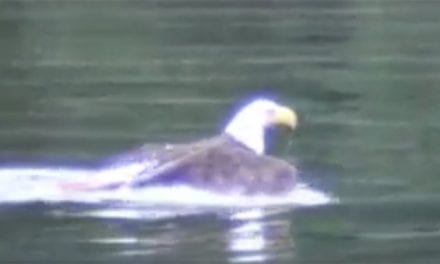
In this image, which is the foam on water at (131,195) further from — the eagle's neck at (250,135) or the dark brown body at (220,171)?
the eagle's neck at (250,135)

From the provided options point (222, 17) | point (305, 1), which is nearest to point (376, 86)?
point (222, 17)

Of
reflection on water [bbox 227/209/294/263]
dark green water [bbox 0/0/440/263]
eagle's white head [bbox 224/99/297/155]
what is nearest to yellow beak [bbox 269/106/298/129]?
eagle's white head [bbox 224/99/297/155]

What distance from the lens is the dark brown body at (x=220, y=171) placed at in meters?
5.27

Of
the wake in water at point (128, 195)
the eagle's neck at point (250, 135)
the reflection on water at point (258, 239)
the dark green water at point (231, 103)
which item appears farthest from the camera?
the eagle's neck at point (250, 135)

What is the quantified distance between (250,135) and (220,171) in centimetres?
23

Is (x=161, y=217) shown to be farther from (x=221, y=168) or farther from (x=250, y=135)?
(x=250, y=135)

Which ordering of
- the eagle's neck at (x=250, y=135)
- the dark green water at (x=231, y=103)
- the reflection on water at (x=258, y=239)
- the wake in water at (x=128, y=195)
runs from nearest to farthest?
the reflection on water at (x=258, y=239)
the dark green water at (x=231, y=103)
the wake in water at (x=128, y=195)
the eagle's neck at (x=250, y=135)

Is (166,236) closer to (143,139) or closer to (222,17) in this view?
(143,139)

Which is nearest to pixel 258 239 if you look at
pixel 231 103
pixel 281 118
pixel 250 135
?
pixel 250 135

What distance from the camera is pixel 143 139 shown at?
6.13 metres

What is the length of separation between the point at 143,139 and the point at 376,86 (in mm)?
1326

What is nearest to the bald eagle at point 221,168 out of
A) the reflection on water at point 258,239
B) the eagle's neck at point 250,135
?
the eagle's neck at point 250,135

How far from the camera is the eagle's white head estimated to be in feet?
18.1

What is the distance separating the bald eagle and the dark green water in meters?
0.17
